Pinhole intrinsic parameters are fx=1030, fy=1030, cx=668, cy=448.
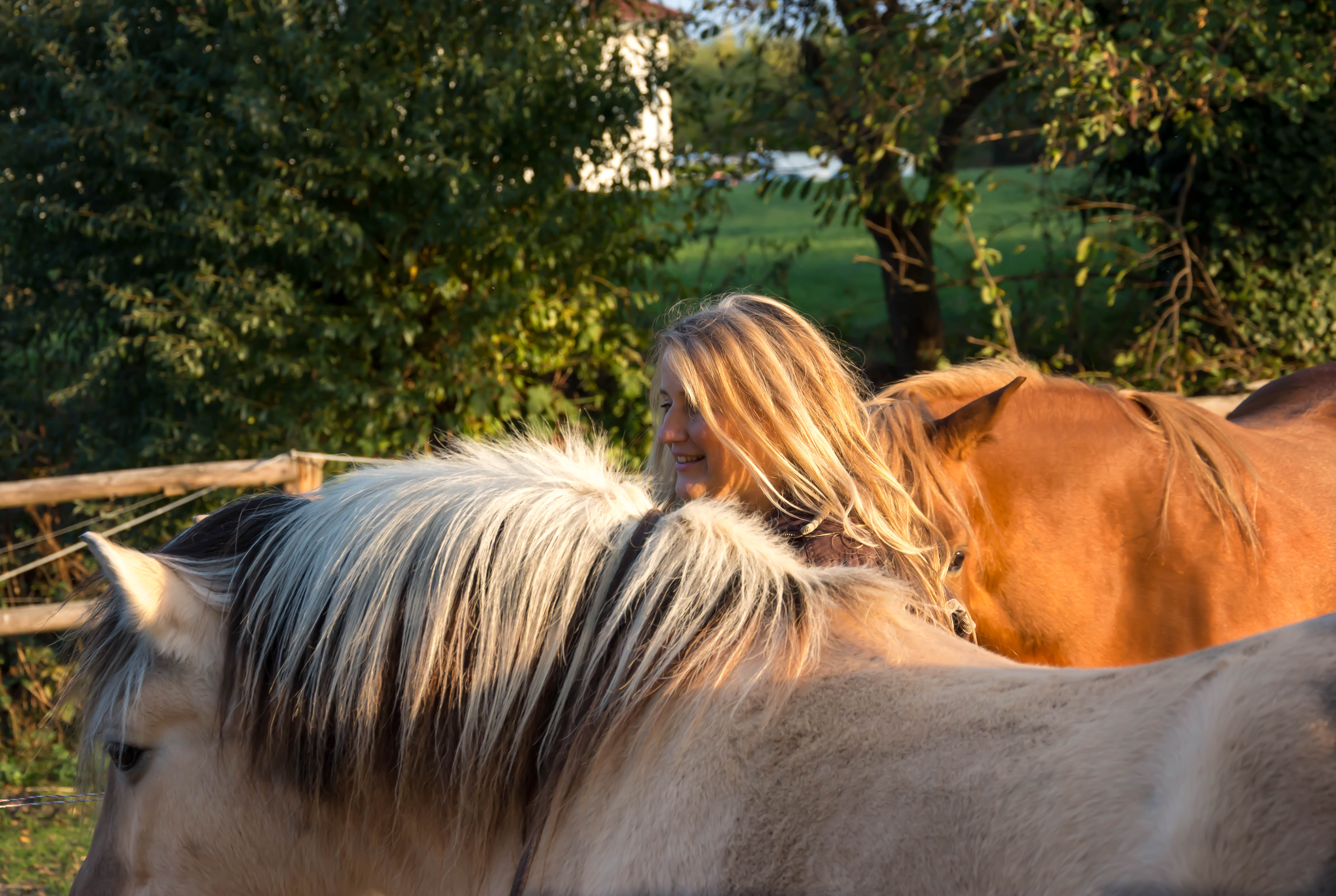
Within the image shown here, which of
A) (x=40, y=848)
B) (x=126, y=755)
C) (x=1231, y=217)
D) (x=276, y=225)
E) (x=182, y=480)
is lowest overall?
(x=40, y=848)

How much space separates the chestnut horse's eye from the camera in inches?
57.6

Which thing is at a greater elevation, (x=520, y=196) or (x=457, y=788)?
(x=520, y=196)

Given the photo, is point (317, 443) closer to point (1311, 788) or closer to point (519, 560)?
point (519, 560)

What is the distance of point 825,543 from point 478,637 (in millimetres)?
692

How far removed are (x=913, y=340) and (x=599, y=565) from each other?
7.31 meters

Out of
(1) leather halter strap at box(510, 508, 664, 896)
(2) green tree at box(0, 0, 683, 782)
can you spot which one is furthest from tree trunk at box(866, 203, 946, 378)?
(1) leather halter strap at box(510, 508, 664, 896)

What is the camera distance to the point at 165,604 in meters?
1.44

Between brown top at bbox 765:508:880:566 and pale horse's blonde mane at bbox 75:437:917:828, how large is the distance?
33 centimetres

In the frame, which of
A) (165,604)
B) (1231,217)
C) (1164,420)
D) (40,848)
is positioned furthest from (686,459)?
(1231,217)

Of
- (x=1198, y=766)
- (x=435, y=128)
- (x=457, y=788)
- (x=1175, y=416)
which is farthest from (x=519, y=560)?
(x=435, y=128)

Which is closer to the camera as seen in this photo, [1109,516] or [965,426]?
[965,426]

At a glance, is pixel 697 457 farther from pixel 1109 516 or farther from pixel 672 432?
pixel 1109 516

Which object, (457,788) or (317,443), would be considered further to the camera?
(317,443)

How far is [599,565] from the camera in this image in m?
1.48
